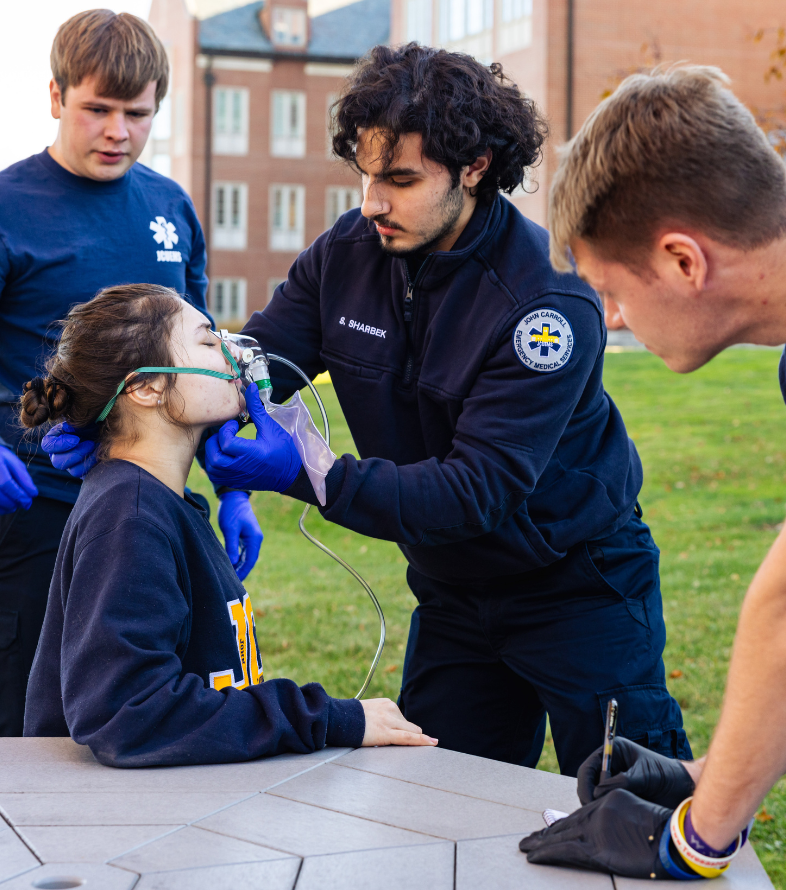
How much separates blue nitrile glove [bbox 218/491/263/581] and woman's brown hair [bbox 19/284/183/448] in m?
0.58

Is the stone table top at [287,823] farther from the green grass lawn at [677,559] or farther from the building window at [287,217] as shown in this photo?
the building window at [287,217]

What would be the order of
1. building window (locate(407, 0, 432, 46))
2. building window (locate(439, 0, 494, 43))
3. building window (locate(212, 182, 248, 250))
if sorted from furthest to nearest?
building window (locate(212, 182, 248, 250)) → building window (locate(407, 0, 432, 46)) → building window (locate(439, 0, 494, 43))

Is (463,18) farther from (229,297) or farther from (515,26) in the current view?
(229,297)

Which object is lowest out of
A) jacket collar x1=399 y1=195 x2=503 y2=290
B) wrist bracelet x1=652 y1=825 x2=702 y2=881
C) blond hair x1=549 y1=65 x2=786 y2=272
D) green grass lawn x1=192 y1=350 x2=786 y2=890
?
green grass lawn x1=192 y1=350 x2=786 y2=890

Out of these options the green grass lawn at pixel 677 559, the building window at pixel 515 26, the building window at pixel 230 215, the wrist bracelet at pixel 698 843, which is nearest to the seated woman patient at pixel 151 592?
the wrist bracelet at pixel 698 843

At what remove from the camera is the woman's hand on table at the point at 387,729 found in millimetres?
2275

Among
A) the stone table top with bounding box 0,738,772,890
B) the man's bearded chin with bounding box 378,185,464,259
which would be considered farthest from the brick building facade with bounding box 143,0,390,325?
the stone table top with bounding box 0,738,772,890

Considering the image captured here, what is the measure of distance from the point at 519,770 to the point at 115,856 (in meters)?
0.87

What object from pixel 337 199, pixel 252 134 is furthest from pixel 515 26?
pixel 252 134

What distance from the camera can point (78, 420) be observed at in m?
2.44

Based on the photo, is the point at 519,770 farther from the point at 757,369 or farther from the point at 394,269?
the point at 757,369

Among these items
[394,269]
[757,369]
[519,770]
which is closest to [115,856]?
[519,770]

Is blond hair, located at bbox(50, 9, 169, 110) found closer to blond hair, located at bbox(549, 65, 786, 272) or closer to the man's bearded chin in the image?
the man's bearded chin

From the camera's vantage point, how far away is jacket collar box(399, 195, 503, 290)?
261cm
